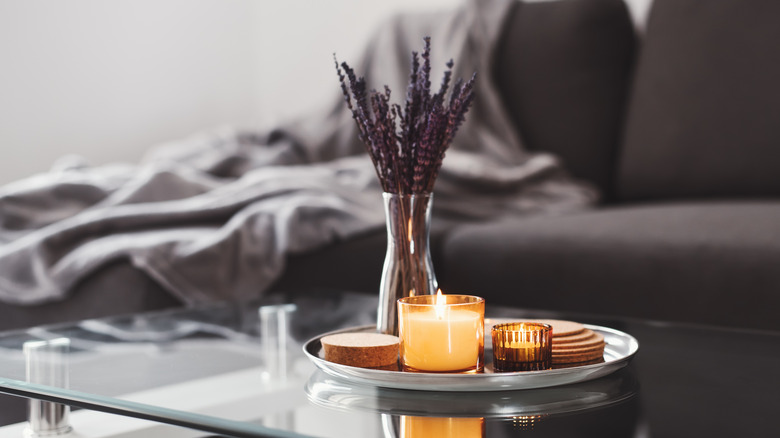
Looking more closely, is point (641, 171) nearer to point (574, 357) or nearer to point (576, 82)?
point (576, 82)

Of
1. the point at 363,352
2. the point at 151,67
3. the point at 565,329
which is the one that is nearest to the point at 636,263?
the point at 565,329

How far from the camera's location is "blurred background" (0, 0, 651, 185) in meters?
2.73

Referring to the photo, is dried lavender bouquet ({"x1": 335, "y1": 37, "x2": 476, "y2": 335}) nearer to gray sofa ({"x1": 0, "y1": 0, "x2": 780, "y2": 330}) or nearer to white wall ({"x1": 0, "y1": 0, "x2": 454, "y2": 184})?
gray sofa ({"x1": 0, "y1": 0, "x2": 780, "y2": 330})

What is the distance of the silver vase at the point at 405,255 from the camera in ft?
2.61

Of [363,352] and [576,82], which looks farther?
[576,82]

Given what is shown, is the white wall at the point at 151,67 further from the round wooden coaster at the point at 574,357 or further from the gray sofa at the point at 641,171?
the round wooden coaster at the point at 574,357

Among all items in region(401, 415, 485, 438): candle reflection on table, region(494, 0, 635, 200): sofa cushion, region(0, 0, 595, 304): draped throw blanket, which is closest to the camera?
region(401, 415, 485, 438): candle reflection on table

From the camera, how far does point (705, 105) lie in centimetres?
198

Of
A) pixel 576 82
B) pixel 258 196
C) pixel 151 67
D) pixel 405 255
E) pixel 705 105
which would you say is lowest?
pixel 405 255

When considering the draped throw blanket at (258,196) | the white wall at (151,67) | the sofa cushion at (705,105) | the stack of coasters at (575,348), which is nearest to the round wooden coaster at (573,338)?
the stack of coasters at (575,348)

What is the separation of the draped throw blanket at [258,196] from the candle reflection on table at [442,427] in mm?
1007

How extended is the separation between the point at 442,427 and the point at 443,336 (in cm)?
10

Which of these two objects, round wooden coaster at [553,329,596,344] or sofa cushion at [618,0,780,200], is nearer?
round wooden coaster at [553,329,596,344]

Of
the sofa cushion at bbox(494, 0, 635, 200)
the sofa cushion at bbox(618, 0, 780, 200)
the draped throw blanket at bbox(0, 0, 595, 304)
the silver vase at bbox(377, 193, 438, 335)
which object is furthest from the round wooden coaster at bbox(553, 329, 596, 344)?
the sofa cushion at bbox(494, 0, 635, 200)
